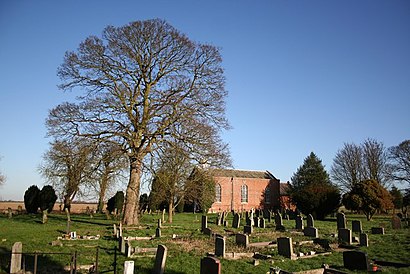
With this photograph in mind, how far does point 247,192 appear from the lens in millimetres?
57250

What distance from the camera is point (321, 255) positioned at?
13.0 metres

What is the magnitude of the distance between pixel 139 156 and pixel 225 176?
33.9m

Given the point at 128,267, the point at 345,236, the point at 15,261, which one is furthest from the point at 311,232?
the point at 15,261

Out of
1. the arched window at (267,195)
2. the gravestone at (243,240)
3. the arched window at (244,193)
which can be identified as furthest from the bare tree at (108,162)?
the arched window at (267,195)

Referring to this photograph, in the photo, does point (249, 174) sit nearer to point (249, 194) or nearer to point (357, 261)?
point (249, 194)

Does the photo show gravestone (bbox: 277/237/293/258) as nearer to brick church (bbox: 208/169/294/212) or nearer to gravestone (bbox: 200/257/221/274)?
gravestone (bbox: 200/257/221/274)

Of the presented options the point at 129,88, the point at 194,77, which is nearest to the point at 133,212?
the point at 129,88

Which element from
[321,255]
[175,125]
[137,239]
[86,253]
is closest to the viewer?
[86,253]

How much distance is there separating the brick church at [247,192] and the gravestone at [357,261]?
42267mm

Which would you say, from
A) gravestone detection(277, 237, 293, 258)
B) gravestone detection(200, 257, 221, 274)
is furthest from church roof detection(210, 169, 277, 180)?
gravestone detection(200, 257, 221, 274)

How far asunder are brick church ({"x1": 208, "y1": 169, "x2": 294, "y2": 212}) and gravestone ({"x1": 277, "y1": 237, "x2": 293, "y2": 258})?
39918mm

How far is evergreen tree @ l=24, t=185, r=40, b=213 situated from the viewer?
35.3 m

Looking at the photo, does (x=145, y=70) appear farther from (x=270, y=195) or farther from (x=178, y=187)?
(x=270, y=195)

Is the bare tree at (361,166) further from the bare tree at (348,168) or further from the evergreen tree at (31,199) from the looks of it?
the evergreen tree at (31,199)
